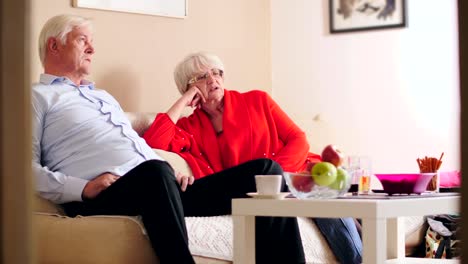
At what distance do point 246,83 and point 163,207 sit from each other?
1865 millimetres

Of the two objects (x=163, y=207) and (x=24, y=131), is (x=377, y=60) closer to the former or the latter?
(x=163, y=207)

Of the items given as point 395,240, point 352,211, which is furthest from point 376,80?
point 352,211

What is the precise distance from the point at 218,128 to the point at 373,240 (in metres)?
1.36

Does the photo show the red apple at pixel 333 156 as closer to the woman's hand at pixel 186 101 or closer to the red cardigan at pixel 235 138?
the red cardigan at pixel 235 138

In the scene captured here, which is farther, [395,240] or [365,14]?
[365,14]

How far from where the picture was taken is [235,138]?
11.6 feet

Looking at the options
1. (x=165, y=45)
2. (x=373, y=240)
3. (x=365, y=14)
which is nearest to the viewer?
(x=373, y=240)

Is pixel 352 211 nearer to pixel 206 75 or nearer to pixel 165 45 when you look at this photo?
pixel 206 75

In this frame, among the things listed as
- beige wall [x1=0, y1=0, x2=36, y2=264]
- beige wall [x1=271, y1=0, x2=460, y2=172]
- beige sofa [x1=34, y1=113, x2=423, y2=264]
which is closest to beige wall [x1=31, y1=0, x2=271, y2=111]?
beige wall [x1=271, y1=0, x2=460, y2=172]

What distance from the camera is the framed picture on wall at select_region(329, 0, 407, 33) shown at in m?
4.36

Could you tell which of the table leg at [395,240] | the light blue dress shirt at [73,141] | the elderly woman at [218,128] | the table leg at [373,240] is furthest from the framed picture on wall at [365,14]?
the table leg at [373,240]

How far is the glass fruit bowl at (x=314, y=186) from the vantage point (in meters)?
2.53

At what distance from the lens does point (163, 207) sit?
2643 mm

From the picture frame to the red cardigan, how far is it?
58 centimetres
